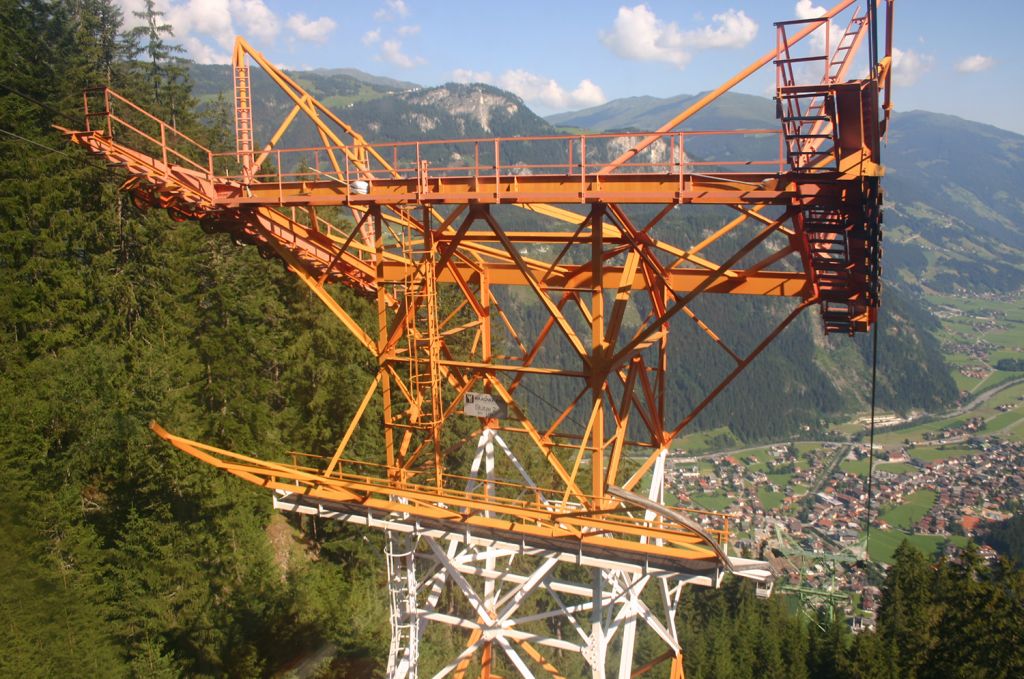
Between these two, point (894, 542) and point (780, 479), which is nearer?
point (894, 542)

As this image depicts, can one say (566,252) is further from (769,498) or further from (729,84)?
(769,498)

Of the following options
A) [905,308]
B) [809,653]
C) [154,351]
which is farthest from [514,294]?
→ [154,351]

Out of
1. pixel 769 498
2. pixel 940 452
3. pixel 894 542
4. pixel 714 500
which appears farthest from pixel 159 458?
pixel 940 452

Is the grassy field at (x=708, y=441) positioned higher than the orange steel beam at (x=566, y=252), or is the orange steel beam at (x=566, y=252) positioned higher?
the orange steel beam at (x=566, y=252)

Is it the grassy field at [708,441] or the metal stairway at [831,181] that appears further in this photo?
the grassy field at [708,441]

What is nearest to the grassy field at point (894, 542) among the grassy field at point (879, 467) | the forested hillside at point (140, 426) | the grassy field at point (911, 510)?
the grassy field at point (911, 510)

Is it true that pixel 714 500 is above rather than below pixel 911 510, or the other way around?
above

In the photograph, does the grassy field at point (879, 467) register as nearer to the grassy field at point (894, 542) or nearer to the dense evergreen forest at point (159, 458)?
the grassy field at point (894, 542)
